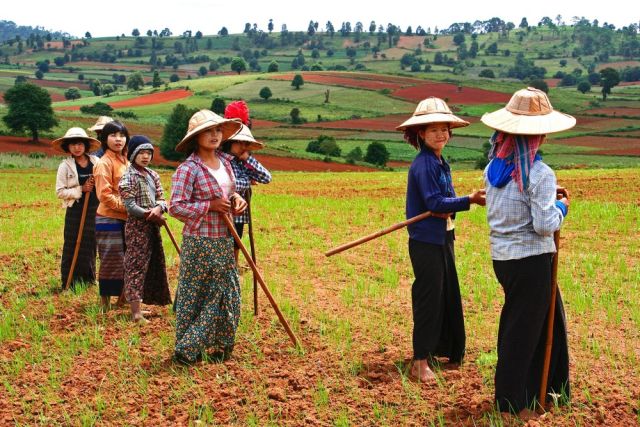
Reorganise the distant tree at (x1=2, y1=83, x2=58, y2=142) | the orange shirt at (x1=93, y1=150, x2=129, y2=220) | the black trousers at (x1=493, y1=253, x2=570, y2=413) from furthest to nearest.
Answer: the distant tree at (x1=2, y1=83, x2=58, y2=142) → the orange shirt at (x1=93, y1=150, x2=129, y2=220) → the black trousers at (x1=493, y1=253, x2=570, y2=413)

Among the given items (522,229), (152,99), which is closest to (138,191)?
(522,229)

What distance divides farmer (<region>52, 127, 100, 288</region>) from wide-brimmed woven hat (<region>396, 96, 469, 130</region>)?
4981 millimetres

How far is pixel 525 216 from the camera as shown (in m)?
4.89

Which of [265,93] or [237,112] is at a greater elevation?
[237,112]

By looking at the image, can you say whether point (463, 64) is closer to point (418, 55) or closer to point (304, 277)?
point (418, 55)

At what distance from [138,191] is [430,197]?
11.6 feet

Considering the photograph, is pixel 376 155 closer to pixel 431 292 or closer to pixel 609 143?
pixel 609 143

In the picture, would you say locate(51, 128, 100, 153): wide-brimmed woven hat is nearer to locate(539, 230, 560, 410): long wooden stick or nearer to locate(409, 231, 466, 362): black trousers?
locate(409, 231, 466, 362): black trousers

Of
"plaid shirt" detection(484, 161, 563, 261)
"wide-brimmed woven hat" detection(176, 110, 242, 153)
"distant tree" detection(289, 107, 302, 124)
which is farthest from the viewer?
"distant tree" detection(289, 107, 302, 124)

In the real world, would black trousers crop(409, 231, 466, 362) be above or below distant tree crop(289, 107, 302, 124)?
above

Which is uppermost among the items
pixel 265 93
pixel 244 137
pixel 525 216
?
pixel 244 137

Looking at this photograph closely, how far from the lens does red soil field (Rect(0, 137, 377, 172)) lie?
135 feet

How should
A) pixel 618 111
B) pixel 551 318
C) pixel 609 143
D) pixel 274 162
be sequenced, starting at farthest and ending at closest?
pixel 618 111 → pixel 609 143 → pixel 274 162 → pixel 551 318

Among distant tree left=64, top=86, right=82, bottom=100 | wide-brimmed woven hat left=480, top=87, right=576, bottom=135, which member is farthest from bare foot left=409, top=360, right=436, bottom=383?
distant tree left=64, top=86, right=82, bottom=100
